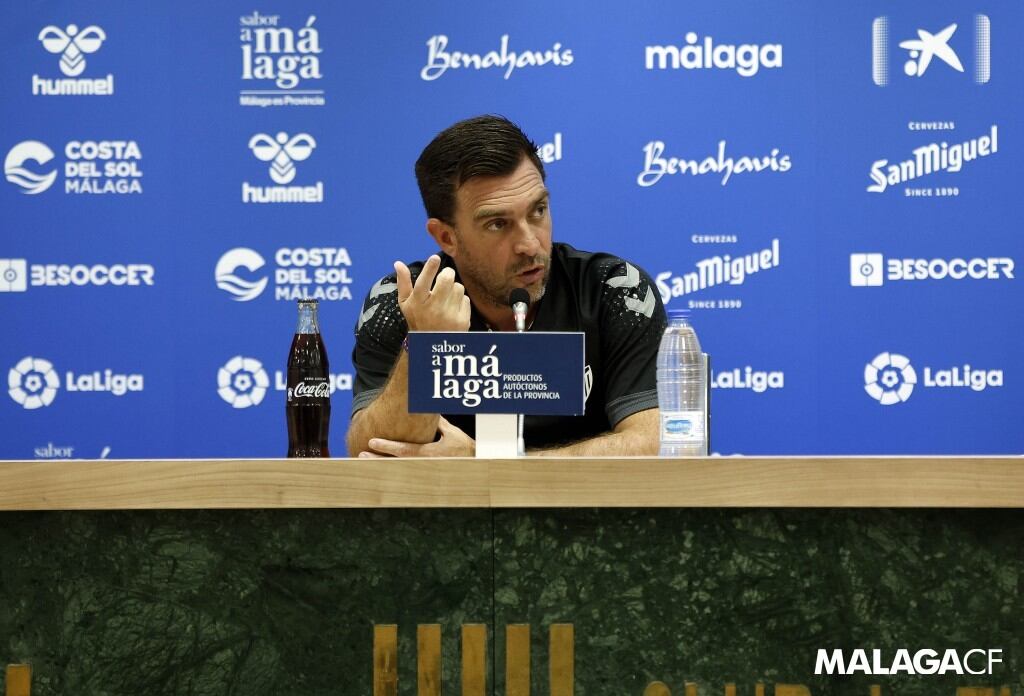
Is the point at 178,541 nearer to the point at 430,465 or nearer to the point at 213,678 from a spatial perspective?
Result: the point at 213,678

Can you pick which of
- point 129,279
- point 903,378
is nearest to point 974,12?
point 903,378

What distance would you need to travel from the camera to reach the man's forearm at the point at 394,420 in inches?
73.5

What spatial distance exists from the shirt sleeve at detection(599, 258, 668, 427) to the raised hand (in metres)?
0.49

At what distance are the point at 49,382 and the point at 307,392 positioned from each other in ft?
5.45

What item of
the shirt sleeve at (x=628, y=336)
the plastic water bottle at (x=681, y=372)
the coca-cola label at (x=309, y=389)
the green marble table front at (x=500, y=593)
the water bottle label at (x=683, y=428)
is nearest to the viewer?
the green marble table front at (x=500, y=593)

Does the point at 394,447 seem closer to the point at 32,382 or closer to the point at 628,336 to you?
the point at 628,336

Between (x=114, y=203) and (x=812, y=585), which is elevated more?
(x=114, y=203)

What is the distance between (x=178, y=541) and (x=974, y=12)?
8.73 feet

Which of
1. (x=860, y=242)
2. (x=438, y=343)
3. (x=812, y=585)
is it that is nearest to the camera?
(x=812, y=585)

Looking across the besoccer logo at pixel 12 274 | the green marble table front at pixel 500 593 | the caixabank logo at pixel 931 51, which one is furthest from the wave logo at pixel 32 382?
the caixabank logo at pixel 931 51

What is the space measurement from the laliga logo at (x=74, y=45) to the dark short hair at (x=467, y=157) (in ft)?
4.32

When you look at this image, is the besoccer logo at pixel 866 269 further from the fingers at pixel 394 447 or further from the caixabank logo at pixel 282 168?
the fingers at pixel 394 447

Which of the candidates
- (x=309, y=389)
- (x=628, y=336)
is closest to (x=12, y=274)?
(x=309, y=389)

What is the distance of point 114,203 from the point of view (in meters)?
3.20
